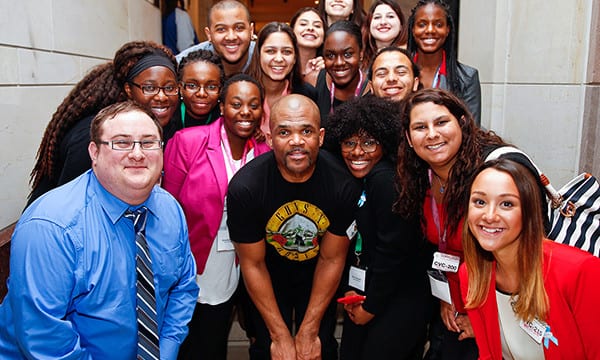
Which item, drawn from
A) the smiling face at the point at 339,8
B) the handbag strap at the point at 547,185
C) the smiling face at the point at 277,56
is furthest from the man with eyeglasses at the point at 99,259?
the smiling face at the point at 339,8

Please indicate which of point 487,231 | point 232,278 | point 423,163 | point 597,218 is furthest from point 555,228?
point 232,278

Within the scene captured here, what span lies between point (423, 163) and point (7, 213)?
290 centimetres

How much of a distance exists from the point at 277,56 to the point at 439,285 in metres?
2.04

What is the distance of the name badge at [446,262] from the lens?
9.15ft

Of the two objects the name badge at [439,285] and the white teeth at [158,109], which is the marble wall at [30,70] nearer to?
the white teeth at [158,109]

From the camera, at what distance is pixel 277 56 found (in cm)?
391

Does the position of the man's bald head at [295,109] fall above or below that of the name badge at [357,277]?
above

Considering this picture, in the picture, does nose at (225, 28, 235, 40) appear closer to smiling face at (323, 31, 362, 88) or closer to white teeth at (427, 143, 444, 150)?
smiling face at (323, 31, 362, 88)

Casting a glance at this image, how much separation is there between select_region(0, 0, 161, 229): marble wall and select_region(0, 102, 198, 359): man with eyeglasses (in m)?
1.77

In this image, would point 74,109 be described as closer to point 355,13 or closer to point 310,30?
point 310,30

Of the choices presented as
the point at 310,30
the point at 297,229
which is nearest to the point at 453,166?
the point at 297,229

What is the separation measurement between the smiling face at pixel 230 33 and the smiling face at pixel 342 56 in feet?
2.34

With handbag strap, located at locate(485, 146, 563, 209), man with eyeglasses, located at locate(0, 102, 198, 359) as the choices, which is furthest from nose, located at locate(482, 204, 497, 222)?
man with eyeglasses, located at locate(0, 102, 198, 359)

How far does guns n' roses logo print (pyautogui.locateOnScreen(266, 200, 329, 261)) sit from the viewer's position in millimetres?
3052
